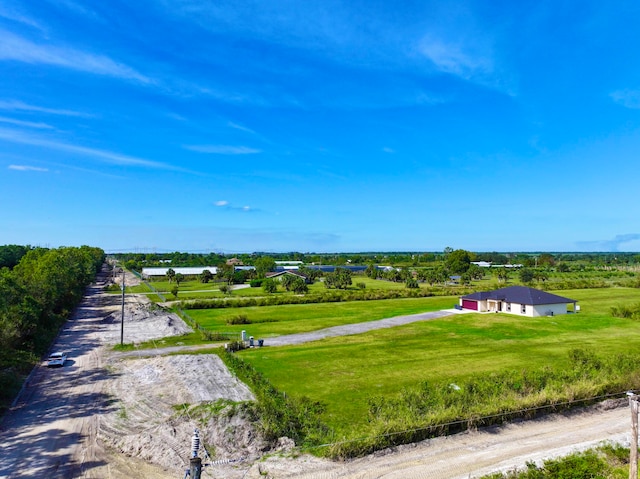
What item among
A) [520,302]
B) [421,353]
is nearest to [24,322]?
[421,353]

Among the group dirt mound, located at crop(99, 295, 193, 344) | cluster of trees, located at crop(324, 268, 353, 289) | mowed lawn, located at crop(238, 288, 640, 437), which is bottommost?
dirt mound, located at crop(99, 295, 193, 344)


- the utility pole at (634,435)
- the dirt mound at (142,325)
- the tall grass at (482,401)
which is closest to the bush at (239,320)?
the dirt mound at (142,325)

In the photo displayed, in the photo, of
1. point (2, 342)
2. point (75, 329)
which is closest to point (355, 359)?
point (2, 342)

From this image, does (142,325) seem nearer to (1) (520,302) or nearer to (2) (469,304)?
(2) (469,304)

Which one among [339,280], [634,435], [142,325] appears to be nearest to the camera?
[634,435]

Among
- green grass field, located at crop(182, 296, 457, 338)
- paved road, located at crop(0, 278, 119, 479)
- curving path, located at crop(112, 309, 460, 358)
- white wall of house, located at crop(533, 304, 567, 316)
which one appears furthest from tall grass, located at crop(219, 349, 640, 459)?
white wall of house, located at crop(533, 304, 567, 316)

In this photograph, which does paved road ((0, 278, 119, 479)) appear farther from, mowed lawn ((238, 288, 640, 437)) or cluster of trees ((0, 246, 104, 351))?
mowed lawn ((238, 288, 640, 437))

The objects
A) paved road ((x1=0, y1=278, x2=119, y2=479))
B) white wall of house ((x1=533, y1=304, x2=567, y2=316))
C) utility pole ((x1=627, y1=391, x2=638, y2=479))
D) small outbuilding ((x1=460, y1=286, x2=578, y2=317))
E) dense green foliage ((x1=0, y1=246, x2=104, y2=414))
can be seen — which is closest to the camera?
utility pole ((x1=627, y1=391, x2=638, y2=479))
